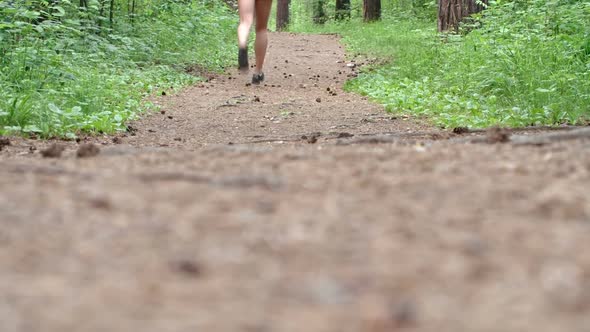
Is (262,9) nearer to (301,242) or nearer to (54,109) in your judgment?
(54,109)

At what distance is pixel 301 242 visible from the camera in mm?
1590

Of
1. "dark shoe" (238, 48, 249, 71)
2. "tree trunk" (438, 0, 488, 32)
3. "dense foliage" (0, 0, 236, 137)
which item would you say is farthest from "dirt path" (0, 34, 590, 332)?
"tree trunk" (438, 0, 488, 32)

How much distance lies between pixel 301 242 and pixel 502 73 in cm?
546

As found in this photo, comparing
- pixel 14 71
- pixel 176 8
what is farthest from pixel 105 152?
pixel 176 8

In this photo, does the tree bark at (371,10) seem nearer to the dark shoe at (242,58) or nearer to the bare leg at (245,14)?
the dark shoe at (242,58)

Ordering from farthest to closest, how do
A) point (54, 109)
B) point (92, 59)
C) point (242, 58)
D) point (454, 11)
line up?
point (454, 11) → point (242, 58) → point (92, 59) → point (54, 109)

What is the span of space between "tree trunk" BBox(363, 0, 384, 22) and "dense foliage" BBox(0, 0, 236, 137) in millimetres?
6426

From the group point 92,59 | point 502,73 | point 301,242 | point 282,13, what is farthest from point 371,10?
point 301,242

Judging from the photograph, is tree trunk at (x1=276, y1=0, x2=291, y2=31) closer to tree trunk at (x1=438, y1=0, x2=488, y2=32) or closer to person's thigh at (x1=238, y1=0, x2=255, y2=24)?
tree trunk at (x1=438, y1=0, x2=488, y2=32)

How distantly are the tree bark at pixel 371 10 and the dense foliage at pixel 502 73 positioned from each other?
10.1 metres

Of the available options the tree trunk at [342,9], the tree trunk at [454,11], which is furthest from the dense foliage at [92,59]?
the tree trunk at [342,9]

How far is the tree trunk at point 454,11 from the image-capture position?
10836 mm

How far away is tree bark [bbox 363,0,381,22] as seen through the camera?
20.8 m

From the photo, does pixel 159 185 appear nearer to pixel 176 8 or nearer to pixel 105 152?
pixel 105 152
